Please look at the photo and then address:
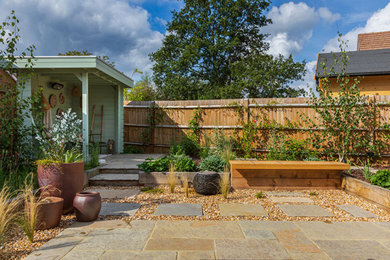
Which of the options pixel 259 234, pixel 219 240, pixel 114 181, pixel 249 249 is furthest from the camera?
pixel 114 181

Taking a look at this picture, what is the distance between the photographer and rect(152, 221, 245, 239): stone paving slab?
9.42ft

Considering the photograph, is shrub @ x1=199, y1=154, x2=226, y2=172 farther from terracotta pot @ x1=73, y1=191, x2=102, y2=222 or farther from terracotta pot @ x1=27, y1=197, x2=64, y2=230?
terracotta pot @ x1=27, y1=197, x2=64, y2=230

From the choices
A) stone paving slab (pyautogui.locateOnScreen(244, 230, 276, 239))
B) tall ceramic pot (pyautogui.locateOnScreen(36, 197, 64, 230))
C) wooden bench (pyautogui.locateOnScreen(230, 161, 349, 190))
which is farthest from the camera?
wooden bench (pyautogui.locateOnScreen(230, 161, 349, 190))

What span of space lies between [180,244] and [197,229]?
1.53 ft

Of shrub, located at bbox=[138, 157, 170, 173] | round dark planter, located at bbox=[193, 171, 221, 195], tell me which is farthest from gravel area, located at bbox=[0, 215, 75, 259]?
shrub, located at bbox=[138, 157, 170, 173]

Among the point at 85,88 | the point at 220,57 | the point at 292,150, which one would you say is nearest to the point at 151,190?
the point at 85,88

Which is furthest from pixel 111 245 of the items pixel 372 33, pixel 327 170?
pixel 372 33

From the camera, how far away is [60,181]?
3.57m

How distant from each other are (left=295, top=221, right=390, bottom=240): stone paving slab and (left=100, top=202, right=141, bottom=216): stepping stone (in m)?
2.14

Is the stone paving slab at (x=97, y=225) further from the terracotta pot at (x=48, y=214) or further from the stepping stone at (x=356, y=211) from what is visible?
the stepping stone at (x=356, y=211)

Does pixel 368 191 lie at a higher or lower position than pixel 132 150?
lower

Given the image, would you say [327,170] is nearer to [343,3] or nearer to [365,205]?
[365,205]

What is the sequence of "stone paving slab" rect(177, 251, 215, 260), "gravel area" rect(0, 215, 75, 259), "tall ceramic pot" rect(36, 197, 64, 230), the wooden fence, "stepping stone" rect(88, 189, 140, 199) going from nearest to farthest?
1. "stone paving slab" rect(177, 251, 215, 260)
2. "gravel area" rect(0, 215, 75, 259)
3. "tall ceramic pot" rect(36, 197, 64, 230)
4. "stepping stone" rect(88, 189, 140, 199)
5. the wooden fence

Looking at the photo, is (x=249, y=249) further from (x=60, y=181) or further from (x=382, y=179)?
Answer: (x=382, y=179)
